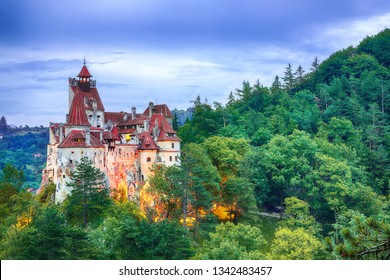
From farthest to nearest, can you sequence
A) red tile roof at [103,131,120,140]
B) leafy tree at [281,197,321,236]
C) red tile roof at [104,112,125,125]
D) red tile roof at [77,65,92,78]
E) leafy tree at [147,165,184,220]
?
red tile roof at [104,112,125,125] → red tile roof at [77,65,92,78] → red tile roof at [103,131,120,140] → leafy tree at [281,197,321,236] → leafy tree at [147,165,184,220]

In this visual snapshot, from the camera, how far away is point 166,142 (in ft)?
110

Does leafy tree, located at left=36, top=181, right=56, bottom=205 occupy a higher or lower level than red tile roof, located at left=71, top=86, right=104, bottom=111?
lower

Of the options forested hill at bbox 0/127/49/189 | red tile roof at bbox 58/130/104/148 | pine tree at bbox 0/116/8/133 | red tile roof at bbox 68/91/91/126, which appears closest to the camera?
red tile roof at bbox 58/130/104/148

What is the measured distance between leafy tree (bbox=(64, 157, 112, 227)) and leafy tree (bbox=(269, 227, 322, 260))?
905cm

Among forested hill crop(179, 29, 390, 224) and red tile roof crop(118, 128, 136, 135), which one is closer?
red tile roof crop(118, 128, 136, 135)

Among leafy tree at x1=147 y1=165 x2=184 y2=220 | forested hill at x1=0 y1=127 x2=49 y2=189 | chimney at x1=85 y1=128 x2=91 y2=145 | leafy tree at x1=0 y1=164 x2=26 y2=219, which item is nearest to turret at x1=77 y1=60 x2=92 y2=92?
chimney at x1=85 y1=128 x2=91 y2=145

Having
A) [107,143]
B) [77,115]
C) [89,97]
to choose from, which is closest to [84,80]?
[89,97]

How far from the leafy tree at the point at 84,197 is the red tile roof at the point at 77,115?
212 centimetres

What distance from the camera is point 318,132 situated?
4456cm

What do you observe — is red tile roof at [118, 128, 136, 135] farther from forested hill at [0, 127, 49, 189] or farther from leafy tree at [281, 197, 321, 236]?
forested hill at [0, 127, 49, 189]

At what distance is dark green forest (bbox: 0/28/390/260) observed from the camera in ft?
75.7

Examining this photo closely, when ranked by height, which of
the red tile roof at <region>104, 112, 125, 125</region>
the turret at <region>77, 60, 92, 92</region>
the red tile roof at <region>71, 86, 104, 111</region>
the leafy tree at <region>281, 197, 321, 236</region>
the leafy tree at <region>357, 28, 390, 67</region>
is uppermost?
the leafy tree at <region>357, 28, 390, 67</region>

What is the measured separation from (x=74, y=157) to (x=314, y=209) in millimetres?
15709

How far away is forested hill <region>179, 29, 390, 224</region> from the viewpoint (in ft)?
119
